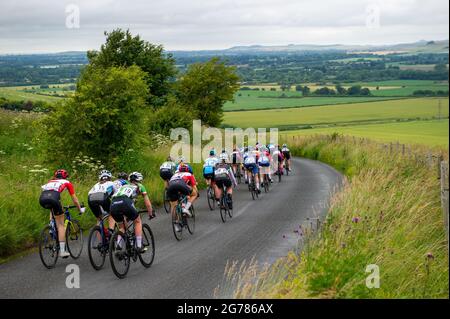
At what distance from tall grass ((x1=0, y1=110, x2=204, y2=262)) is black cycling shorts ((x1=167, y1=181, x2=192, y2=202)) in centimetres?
244

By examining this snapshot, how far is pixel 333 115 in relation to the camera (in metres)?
84.6

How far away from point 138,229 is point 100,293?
75.9 inches

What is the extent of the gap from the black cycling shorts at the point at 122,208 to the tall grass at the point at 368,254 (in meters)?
2.10

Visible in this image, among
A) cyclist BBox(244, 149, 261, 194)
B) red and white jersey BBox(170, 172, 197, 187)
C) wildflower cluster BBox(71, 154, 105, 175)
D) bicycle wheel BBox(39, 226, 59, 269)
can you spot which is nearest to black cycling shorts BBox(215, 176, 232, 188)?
red and white jersey BBox(170, 172, 197, 187)

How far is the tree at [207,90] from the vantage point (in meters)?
67.1

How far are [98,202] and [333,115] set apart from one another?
2925 inches

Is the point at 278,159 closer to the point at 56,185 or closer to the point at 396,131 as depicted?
the point at 56,185

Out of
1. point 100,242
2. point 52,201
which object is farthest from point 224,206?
point 52,201

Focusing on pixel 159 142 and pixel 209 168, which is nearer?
pixel 209 168

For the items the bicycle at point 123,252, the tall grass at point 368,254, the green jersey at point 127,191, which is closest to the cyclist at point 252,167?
the tall grass at point 368,254

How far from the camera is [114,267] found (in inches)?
429

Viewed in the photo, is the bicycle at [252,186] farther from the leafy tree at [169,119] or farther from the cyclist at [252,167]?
the leafy tree at [169,119]

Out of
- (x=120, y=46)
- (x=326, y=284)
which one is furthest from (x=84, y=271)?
(x=120, y=46)
